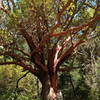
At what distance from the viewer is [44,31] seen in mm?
6910

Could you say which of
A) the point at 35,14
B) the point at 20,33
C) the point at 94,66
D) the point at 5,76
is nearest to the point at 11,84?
the point at 5,76

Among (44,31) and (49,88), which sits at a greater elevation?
(44,31)

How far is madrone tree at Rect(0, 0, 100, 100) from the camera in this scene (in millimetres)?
6176

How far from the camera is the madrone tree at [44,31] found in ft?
20.3

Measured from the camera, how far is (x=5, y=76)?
15.5 meters

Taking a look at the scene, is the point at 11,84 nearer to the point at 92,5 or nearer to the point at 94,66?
the point at 94,66

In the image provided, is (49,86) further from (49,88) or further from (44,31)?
(44,31)

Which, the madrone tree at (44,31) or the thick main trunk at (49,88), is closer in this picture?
the madrone tree at (44,31)

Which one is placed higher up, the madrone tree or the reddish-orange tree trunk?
the madrone tree

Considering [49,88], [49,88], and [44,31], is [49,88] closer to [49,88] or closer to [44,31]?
[49,88]

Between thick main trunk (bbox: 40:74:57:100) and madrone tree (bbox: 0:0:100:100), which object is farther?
thick main trunk (bbox: 40:74:57:100)

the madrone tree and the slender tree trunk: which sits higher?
the madrone tree

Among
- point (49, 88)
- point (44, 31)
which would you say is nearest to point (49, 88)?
point (49, 88)

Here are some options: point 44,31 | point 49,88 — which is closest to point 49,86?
point 49,88
